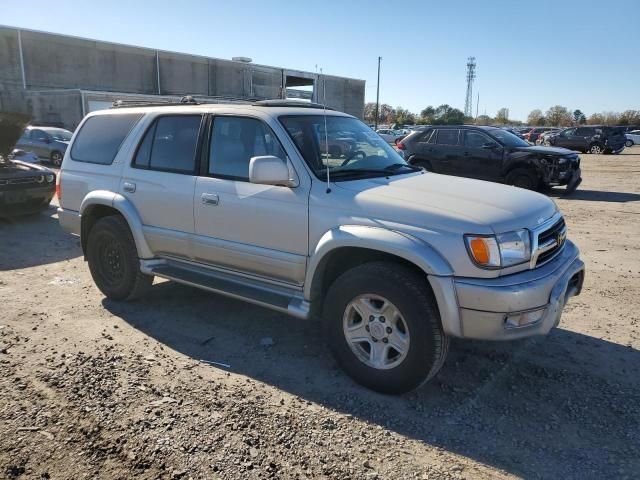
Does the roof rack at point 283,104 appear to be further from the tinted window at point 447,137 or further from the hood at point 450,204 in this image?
the tinted window at point 447,137

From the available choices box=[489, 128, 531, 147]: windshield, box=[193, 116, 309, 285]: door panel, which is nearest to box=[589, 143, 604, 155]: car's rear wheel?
box=[489, 128, 531, 147]: windshield

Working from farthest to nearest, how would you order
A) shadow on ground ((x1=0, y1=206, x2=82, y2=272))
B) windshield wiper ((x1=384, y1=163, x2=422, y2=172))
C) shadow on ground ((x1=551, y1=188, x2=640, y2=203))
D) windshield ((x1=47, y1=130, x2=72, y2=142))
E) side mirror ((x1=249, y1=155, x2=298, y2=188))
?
windshield ((x1=47, y1=130, x2=72, y2=142)) → shadow on ground ((x1=551, y1=188, x2=640, y2=203)) → shadow on ground ((x1=0, y1=206, x2=82, y2=272)) → windshield wiper ((x1=384, y1=163, x2=422, y2=172)) → side mirror ((x1=249, y1=155, x2=298, y2=188))

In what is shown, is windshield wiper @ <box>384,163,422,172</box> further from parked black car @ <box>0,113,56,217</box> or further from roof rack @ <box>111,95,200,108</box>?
parked black car @ <box>0,113,56,217</box>

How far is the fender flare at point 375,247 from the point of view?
3146mm

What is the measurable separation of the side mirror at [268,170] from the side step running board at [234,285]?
867 mm

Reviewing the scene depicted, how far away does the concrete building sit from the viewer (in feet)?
111

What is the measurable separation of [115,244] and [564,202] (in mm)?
10478

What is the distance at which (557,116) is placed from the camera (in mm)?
82562

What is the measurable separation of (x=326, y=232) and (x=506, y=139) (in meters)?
10.6

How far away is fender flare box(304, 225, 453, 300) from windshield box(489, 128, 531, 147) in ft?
33.9

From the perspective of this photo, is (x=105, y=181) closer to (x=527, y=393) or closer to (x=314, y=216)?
(x=314, y=216)

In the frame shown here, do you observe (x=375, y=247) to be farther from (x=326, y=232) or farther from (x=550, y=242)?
(x=550, y=242)

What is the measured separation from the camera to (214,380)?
368 centimetres

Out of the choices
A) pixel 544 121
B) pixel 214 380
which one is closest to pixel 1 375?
pixel 214 380
